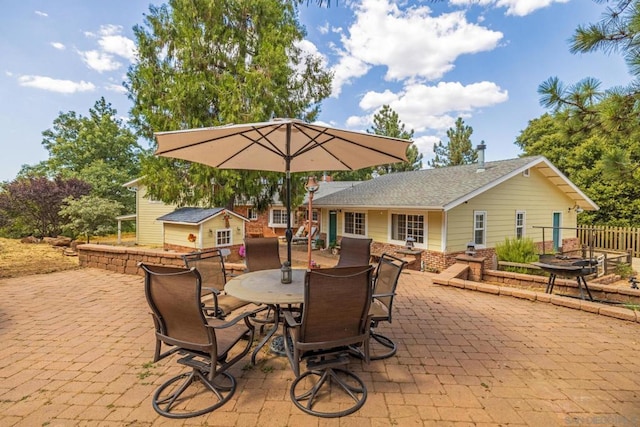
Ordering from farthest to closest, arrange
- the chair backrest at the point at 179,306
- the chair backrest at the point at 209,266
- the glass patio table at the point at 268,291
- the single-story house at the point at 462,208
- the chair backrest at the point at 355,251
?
the single-story house at the point at 462,208, the chair backrest at the point at 355,251, the chair backrest at the point at 209,266, the glass patio table at the point at 268,291, the chair backrest at the point at 179,306

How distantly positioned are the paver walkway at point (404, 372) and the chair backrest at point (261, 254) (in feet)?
5.28

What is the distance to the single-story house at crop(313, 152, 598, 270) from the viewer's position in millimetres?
9977

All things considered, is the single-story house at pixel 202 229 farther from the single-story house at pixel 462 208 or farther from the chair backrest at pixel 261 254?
the chair backrest at pixel 261 254

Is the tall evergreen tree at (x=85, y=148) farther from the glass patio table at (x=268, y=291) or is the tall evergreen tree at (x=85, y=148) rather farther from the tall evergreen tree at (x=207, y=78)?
the glass patio table at (x=268, y=291)

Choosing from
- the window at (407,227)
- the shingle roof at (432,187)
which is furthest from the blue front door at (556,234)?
the window at (407,227)

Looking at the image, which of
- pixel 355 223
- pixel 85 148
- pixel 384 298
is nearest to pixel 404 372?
pixel 384 298

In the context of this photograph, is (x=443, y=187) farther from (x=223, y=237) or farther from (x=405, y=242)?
(x=223, y=237)

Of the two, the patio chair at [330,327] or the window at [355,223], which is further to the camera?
the window at [355,223]

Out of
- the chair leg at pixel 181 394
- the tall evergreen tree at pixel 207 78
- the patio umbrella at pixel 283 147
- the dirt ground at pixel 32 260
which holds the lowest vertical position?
the chair leg at pixel 181 394

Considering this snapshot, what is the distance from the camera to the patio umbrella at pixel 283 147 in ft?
10.2

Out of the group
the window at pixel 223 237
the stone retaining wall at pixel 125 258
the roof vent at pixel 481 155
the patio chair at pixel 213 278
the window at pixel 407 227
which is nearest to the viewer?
the patio chair at pixel 213 278

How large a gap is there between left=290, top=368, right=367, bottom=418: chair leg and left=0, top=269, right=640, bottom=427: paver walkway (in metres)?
0.06

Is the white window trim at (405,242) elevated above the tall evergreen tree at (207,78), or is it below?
below

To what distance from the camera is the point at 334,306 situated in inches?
90.4
